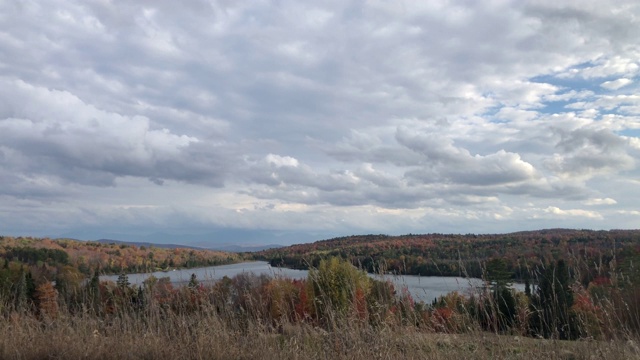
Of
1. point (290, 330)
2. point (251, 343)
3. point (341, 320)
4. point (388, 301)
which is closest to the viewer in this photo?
point (341, 320)

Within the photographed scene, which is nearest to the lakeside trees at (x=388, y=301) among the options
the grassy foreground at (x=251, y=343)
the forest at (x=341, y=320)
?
the forest at (x=341, y=320)

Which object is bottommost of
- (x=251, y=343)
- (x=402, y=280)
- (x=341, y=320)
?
(x=251, y=343)

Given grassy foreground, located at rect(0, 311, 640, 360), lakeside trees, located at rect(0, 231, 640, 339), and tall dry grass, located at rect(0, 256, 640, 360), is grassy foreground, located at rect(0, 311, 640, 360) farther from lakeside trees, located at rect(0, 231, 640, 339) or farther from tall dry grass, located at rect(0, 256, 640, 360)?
lakeside trees, located at rect(0, 231, 640, 339)

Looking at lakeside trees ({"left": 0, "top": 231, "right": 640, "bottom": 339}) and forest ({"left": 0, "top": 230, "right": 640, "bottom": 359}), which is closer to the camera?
forest ({"left": 0, "top": 230, "right": 640, "bottom": 359})

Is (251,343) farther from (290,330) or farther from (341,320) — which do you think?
(341,320)

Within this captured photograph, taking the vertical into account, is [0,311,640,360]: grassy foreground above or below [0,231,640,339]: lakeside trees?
below

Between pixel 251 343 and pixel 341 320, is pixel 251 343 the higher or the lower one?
the lower one

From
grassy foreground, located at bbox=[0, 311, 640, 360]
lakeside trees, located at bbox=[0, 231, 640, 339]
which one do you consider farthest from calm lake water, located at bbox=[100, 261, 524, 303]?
grassy foreground, located at bbox=[0, 311, 640, 360]

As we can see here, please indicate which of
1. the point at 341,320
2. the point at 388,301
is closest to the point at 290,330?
the point at 341,320

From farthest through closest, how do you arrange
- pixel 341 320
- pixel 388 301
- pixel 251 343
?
1. pixel 388 301
2. pixel 251 343
3. pixel 341 320

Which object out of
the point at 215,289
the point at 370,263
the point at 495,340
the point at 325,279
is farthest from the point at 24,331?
the point at 495,340

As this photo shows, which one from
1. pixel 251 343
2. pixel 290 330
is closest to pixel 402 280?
pixel 290 330

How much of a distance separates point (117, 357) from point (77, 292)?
3.51 meters

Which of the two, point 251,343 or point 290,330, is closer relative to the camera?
point 251,343
